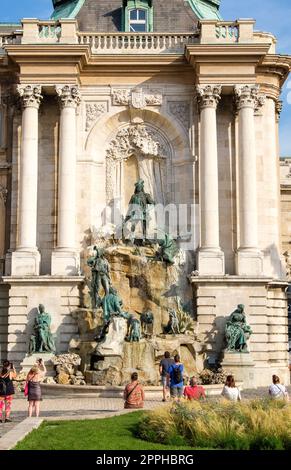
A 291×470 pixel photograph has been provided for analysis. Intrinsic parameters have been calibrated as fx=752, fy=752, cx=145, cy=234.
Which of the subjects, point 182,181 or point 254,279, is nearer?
point 254,279

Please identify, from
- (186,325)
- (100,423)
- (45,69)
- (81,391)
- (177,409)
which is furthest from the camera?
(45,69)

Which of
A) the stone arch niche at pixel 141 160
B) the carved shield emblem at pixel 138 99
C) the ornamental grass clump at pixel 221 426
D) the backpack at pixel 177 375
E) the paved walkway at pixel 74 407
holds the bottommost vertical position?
the paved walkway at pixel 74 407

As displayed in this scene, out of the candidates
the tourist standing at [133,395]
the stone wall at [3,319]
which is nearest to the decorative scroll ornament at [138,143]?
the stone wall at [3,319]

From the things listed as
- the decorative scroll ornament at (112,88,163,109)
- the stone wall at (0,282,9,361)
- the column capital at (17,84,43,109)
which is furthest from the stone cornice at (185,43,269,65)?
the stone wall at (0,282,9,361)

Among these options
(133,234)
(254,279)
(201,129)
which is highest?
(201,129)

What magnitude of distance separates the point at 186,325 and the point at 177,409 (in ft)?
48.7

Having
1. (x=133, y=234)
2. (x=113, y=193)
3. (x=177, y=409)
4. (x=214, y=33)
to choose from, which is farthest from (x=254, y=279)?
(x=177, y=409)

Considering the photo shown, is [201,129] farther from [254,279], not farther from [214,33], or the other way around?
[254,279]

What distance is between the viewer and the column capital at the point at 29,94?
105 feet

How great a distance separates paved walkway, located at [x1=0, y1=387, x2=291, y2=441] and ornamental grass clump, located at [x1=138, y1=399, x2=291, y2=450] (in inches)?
133

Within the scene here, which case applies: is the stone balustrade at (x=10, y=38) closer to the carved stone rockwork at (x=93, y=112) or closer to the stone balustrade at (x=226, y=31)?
the carved stone rockwork at (x=93, y=112)

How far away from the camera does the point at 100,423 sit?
15945 millimetres

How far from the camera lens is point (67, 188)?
31500mm

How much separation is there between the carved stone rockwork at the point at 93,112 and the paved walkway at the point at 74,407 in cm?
1314
